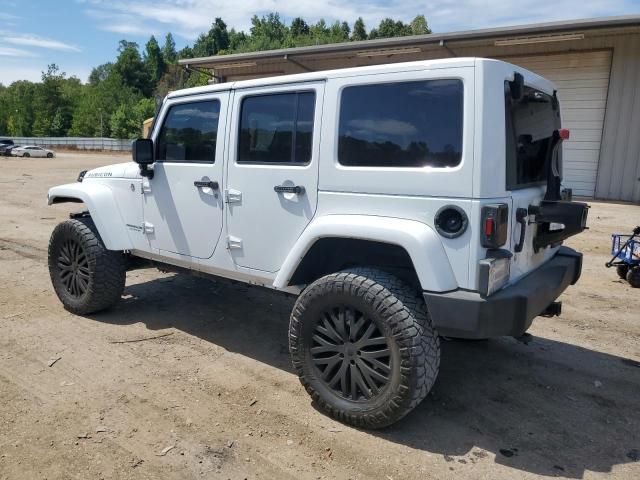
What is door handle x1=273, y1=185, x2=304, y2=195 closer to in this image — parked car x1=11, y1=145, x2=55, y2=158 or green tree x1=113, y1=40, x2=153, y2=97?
parked car x1=11, y1=145, x2=55, y2=158

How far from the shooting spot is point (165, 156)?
434 centimetres

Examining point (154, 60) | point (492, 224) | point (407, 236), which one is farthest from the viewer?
point (154, 60)

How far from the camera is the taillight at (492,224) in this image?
8.79ft

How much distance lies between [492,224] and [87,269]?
3.82 metres

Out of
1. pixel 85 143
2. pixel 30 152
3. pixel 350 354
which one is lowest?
pixel 350 354

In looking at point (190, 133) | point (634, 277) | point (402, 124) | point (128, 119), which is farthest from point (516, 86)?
point (128, 119)

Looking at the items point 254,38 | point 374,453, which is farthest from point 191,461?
point 254,38

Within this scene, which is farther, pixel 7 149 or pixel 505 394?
pixel 7 149

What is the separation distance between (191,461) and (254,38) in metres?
103

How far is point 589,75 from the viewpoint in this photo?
13.2m

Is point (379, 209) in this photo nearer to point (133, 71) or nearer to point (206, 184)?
point (206, 184)

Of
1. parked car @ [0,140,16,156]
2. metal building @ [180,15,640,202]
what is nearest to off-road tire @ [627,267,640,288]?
metal building @ [180,15,640,202]

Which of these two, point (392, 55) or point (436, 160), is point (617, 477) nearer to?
point (436, 160)

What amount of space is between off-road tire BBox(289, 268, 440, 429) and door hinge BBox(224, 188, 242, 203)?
96 centimetres
